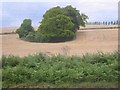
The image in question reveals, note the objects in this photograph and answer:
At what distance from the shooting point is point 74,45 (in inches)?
106

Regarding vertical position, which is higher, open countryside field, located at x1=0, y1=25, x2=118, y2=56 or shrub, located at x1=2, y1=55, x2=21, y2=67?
open countryside field, located at x1=0, y1=25, x2=118, y2=56

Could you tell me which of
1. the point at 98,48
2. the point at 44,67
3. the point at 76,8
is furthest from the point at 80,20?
the point at 44,67

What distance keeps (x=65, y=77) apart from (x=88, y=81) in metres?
0.22

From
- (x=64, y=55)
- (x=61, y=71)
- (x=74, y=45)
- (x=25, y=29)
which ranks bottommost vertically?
(x=61, y=71)

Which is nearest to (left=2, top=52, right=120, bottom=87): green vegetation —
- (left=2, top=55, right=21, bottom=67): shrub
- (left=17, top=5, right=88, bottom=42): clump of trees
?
(left=2, top=55, right=21, bottom=67): shrub

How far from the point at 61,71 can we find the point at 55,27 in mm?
474

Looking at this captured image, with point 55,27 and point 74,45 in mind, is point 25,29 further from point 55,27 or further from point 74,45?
point 74,45

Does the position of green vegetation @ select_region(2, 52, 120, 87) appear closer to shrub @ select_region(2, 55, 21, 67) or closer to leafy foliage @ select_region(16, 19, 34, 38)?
shrub @ select_region(2, 55, 21, 67)

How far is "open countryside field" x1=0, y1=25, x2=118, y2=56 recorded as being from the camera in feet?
8.89

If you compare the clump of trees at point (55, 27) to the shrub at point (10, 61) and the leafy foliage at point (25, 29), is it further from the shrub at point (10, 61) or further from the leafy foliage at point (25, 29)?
the shrub at point (10, 61)

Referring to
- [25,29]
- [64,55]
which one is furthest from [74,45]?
[25,29]

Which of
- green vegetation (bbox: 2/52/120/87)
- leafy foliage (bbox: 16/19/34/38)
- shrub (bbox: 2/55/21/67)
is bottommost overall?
green vegetation (bbox: 2/52/120/87)

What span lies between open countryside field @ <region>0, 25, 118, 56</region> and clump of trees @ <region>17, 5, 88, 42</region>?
5cm

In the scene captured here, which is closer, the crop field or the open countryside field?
the crop field
